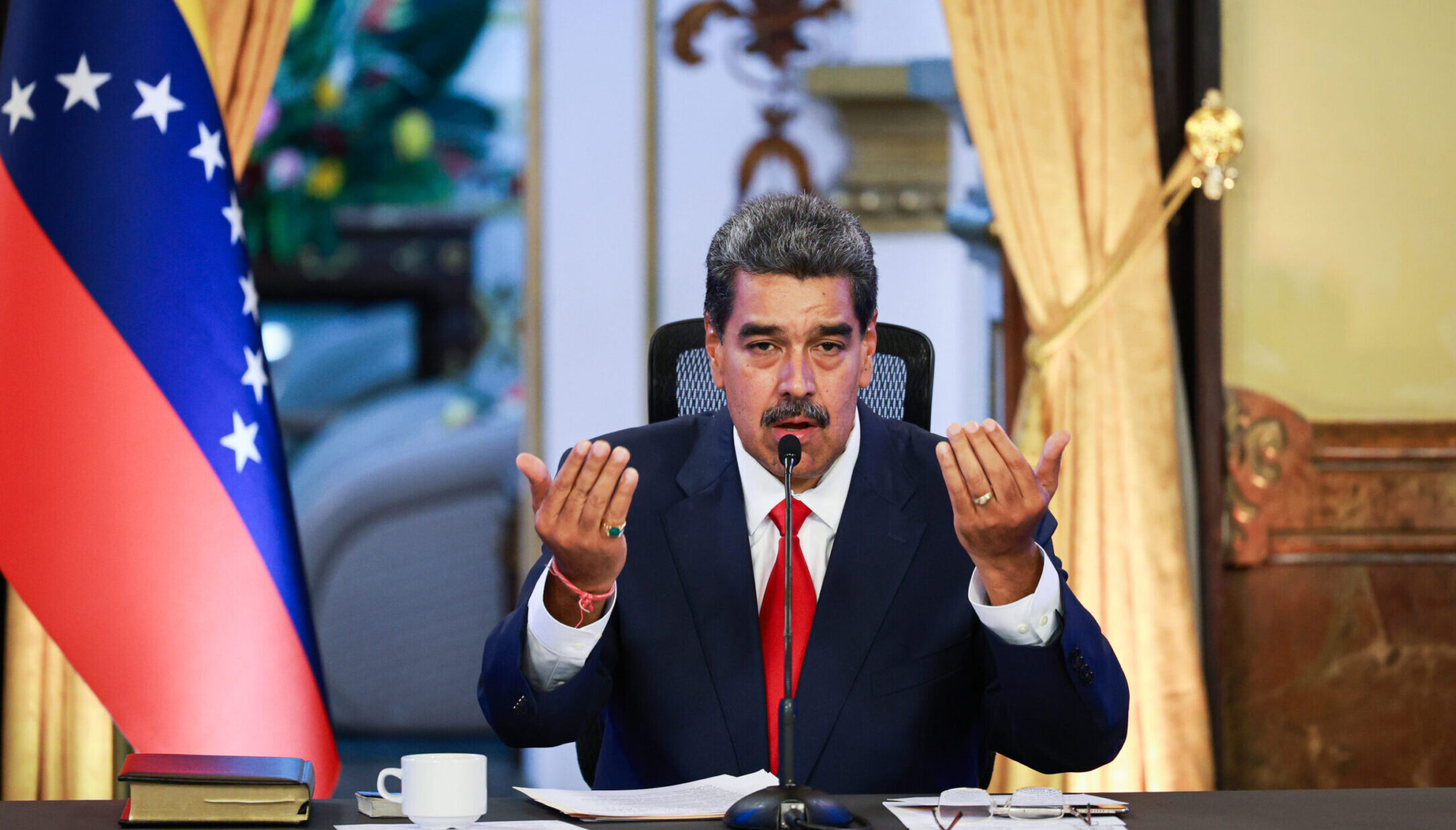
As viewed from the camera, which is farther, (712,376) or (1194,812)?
(712,376)

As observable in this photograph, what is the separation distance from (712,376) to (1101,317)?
1.28 metres

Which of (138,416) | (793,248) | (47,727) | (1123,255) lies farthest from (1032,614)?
(47,727)

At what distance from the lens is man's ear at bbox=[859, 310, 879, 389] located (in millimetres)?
1769

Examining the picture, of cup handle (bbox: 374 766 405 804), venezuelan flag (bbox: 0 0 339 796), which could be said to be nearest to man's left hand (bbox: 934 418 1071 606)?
cup handle (bbox: 374 766 405 804)

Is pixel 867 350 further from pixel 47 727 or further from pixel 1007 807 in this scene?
pixel 47 727

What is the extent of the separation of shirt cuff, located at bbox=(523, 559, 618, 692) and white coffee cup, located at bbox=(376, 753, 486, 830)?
309 millimetres

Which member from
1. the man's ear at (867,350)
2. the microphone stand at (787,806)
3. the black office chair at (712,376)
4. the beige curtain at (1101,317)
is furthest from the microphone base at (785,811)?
the beige curtain at (1101,317)

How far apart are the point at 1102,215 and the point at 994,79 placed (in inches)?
14.6

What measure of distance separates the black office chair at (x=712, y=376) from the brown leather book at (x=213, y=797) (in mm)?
813

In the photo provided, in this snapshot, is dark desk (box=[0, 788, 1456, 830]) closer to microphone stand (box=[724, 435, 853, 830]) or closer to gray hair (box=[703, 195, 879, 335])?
microphone stand (box=[724, 435, 853, 830])

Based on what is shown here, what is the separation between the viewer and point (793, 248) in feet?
5.59

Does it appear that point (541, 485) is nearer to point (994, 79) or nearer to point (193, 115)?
point (193, 115)

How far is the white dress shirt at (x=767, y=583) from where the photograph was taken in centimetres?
144

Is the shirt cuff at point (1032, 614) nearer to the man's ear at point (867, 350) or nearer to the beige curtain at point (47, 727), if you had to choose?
the man's ear at point (867, 350)
